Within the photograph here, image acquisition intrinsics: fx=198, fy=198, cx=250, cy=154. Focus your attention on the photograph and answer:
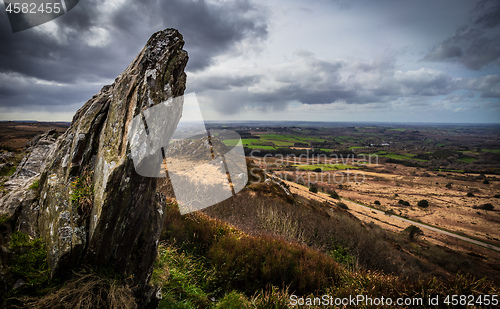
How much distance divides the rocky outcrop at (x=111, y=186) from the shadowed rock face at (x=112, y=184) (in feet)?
0.04

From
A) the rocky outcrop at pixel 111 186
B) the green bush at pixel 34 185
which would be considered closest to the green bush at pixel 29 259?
the rocky outcrop at pixel 111 186

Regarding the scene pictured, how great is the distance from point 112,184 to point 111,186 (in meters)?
0.03

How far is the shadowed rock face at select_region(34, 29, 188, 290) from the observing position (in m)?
3.01

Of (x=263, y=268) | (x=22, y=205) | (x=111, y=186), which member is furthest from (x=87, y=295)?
(x=263, y=268)

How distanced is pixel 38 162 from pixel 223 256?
6.35 meters

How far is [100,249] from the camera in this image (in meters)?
3.07

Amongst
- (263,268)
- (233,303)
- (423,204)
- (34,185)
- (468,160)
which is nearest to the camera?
(34,185)

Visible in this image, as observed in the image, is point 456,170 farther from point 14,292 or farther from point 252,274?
point 14,292

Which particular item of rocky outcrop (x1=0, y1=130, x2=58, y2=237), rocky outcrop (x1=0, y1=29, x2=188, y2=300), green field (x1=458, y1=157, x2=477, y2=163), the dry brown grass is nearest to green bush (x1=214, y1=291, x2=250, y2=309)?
rocky outcrop (x1=0, y1=29, x2=188, y2=300)

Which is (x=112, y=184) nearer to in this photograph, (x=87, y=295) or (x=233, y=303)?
(x=87, y=295)

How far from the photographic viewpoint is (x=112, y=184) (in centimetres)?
300

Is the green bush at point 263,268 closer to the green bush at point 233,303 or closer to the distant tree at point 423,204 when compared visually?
the green bush at point 233,303

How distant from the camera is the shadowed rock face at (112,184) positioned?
3006 mm

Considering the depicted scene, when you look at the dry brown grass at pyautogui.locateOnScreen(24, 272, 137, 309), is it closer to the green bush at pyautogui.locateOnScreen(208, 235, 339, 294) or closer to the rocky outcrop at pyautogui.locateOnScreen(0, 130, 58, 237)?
the rocky outcrop at pyautogui.locateOnScreen(0, 130, 58, 237)
